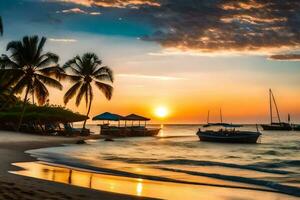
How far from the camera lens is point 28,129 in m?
58.5

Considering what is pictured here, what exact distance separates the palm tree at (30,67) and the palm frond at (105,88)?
33.6 feet

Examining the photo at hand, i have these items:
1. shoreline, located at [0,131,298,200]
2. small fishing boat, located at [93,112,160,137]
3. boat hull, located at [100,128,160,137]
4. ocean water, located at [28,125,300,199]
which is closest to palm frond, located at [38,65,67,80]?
small fishing boat, located at [93,112,160,137]

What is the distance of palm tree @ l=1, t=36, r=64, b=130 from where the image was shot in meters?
51.9

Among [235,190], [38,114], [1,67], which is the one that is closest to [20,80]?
[1,67]

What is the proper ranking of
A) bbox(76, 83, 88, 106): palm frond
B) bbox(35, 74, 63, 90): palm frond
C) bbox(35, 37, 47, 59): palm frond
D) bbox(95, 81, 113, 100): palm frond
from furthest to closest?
bbox(95, 81, 113, 100): palm frond < bbox(76, 83, 88, 106): palm frond < bbox(35, 74, 63, 90): palm frond < bbox(35, 37, 47, 59): palm frond

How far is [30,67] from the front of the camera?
173 ft

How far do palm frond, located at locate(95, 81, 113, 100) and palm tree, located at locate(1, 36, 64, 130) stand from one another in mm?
10231

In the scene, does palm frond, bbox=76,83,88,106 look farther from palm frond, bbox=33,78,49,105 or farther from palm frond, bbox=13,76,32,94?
palm frond, bbox=13,76,32,94

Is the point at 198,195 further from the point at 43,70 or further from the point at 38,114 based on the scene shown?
the point at 38,114

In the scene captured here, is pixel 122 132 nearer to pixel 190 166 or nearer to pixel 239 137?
pixel 239 137

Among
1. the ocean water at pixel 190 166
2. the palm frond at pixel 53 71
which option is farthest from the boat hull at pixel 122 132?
the ocean water at pixel 190 166

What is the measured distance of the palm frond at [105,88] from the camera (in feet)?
204

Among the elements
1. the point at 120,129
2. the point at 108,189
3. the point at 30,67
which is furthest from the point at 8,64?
the point at 108,189

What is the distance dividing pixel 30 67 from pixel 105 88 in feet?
42.8
